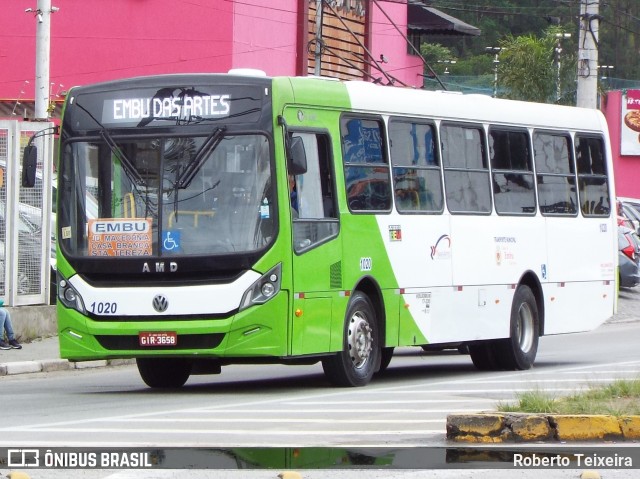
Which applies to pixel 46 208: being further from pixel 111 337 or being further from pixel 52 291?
pixel 111 337

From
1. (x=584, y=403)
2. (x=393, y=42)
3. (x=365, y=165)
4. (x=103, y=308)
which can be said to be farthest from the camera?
(x=393, y=42)

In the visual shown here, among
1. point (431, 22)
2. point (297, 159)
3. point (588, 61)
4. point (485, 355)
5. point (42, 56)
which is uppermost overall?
point (431, 22)

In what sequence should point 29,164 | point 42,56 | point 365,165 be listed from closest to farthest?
point 29,164 < point 365,165 < point 42,56

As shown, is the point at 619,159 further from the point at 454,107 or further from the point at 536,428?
the point at 536,428

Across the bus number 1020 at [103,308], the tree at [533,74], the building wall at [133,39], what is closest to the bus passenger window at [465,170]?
the bus number 1020 at [103,308]

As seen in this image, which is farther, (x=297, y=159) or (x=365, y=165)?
(x=365, y=165)

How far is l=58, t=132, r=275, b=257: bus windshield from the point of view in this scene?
14.4m

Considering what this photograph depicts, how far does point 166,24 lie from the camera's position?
37469 mm

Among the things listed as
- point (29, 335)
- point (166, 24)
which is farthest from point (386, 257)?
point (166, 24)

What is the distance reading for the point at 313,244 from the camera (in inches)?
583

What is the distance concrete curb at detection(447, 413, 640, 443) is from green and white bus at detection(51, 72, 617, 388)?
4110 millimetres

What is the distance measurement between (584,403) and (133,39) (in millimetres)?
27944

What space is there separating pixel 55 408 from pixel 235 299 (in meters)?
2.01

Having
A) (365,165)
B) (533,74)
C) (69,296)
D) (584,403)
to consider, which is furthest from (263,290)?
(533,74)
